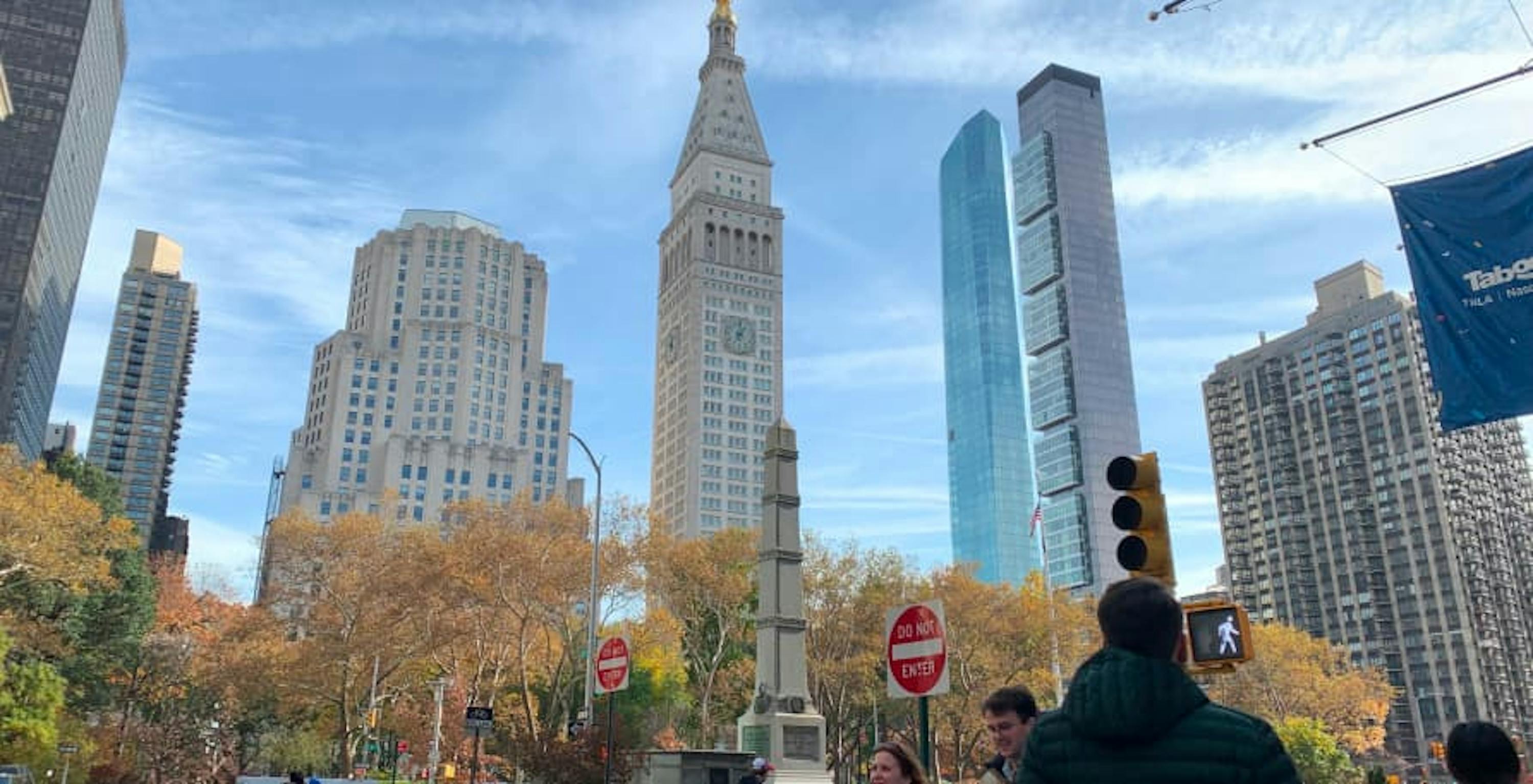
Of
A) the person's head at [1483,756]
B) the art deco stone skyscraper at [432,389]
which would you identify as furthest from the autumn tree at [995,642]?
the art deco stone skyscraper at [432,389]

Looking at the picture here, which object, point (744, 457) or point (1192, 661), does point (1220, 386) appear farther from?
point (1192, 661)

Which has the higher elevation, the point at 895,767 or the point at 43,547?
the point at 43,547

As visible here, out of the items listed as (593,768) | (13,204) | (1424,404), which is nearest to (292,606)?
(593,768)

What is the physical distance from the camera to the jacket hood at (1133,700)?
3062 millimetres

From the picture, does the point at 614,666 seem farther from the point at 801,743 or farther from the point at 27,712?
the point at 27,712

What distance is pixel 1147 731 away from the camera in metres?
3.07

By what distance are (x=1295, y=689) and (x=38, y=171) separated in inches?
4175

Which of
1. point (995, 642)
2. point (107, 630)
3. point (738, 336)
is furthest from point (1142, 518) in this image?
point (738, 336)

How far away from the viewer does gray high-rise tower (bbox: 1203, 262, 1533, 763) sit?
11156cm

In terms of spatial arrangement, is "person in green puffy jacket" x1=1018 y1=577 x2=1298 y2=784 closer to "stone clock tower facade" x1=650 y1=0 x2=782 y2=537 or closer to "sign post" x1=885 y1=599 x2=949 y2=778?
"sign post" x1=885 y1=599 x2=949 y2=778

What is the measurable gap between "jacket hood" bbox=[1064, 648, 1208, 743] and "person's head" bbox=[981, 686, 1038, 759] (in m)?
2.91

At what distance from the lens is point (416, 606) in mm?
43906

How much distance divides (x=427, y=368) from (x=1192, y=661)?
14899 centimetres

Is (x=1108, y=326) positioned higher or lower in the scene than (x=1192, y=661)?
higher
